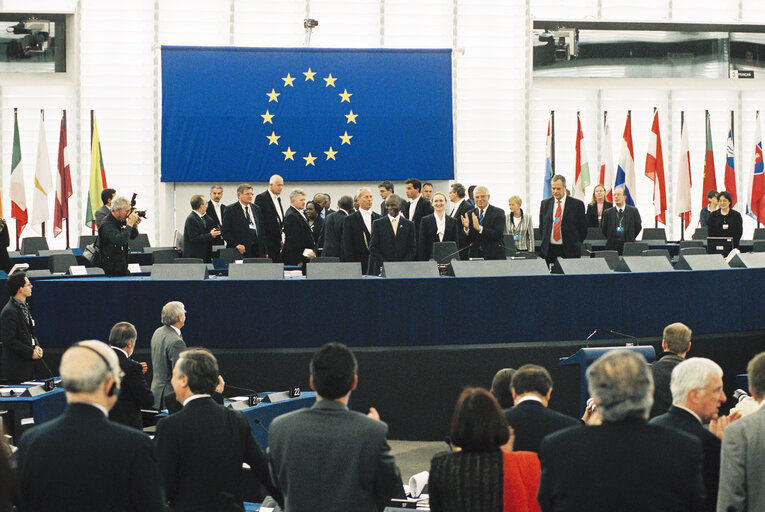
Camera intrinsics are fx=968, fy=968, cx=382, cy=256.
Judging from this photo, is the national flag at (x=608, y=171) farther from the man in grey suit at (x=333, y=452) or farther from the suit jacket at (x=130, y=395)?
the man in grey suit at (x=333, y=452)

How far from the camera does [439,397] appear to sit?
26.5 feet

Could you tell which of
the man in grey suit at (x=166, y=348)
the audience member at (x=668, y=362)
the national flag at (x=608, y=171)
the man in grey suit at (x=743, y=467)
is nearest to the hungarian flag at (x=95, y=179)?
the national flag at (x=608, y=171)

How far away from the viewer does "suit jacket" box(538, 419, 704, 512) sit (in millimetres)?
2801

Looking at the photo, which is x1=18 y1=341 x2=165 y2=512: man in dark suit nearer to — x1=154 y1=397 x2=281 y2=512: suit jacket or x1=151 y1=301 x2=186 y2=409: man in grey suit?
x1=154 y1=397 x2=281 y2=512: suit jacket

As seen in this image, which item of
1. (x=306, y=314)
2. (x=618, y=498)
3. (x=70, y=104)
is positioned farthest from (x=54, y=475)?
(x=70, y=104)

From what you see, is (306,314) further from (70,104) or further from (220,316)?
(70,104)

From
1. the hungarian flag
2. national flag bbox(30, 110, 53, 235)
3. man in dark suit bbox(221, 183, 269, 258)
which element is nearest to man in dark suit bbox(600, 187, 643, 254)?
man in dark suit bbox(221, 183, 269, 258)

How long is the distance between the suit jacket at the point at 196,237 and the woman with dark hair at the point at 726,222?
6286 millimetres

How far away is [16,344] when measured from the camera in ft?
24.0

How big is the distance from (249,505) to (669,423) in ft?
6.33

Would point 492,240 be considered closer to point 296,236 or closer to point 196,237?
point 296,236

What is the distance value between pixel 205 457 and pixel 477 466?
1.01 metres

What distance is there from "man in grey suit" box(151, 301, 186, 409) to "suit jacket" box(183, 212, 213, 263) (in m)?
4.60

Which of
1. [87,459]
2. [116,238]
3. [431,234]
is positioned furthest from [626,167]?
[87,459]
